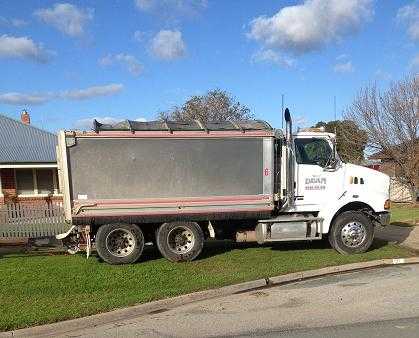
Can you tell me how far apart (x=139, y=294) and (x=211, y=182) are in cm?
331

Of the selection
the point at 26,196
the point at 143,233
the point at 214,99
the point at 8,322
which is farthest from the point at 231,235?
the point at 214,99

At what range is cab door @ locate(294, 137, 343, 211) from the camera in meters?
11.1

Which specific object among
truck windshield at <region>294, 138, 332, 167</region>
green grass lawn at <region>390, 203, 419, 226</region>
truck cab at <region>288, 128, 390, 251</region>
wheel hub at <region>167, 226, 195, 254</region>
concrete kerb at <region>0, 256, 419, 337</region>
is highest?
truck windshield at <region>294, 138, 332, 167</region>

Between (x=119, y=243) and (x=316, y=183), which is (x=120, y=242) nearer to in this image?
(x=119, y=243)

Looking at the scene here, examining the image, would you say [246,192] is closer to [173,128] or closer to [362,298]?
[173,128]

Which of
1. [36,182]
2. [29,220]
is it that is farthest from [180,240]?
[36,182]

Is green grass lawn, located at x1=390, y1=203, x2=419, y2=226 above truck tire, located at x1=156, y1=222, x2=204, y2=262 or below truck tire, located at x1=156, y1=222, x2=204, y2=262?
below

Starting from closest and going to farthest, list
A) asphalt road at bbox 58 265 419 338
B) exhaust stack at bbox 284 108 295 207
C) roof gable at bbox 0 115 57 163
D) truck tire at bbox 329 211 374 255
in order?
asphalt road at bbox 58 265 419 338, exhaust stack at bbox 284 108 295 207, truck tire at bbox 329 211 374 255, roof gable at bbox 0 115 57 163

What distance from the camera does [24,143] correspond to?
25.4 metres

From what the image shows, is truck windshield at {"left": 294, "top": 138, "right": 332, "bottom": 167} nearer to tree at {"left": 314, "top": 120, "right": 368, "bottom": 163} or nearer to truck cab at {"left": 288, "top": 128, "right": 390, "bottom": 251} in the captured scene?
truck cab at {"left": 288, "top": 128, "right": 390, "bottom": 251}

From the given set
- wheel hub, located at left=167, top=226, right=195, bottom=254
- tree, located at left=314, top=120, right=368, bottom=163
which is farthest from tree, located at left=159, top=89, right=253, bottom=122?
wheel hub, located at left=167, top=226, right=195, bottom=254

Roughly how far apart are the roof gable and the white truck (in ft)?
44.4

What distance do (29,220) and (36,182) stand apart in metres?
9.59

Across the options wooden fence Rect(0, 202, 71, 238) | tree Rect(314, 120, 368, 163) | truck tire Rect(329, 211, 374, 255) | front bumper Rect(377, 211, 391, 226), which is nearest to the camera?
truck tire Rect(329, 211, 374, 255)
